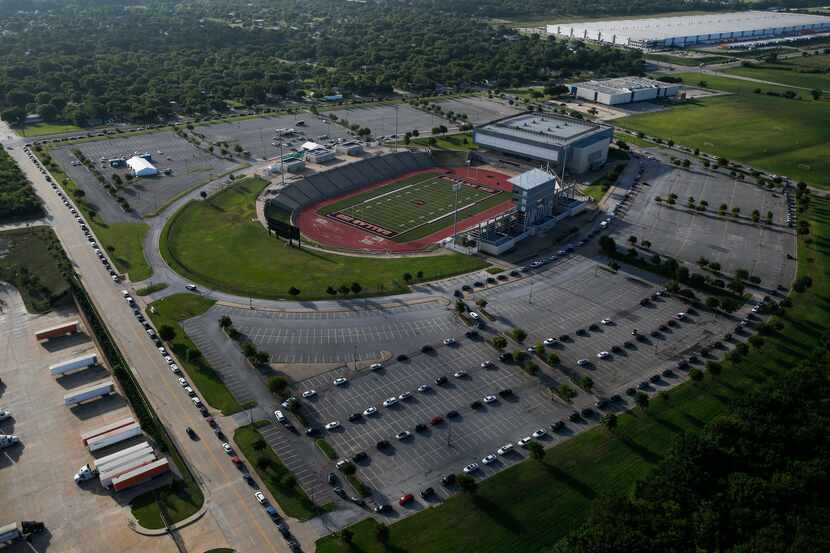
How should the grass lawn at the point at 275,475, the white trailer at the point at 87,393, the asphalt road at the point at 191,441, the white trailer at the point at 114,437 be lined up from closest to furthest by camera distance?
the asphalt road at the point at 191,441 < the grass lawn at the point at 275,475 < the white trailer at the point at 114,437 < the white trailer at the point at 87,393

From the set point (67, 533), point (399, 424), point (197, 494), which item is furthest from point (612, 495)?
point (67, 533)

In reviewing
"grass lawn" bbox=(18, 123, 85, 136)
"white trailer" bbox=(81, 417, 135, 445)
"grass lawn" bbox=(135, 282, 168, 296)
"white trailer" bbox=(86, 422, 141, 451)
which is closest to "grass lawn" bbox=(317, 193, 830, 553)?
"white trailer" bbox=(86, 422, 141, 451)

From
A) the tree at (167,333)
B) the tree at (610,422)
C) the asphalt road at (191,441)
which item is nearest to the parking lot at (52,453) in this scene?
the asphalt road at (191,441)

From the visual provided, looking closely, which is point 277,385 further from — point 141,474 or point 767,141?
point 767,141

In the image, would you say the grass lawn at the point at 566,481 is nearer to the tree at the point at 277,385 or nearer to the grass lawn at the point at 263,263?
the tree at the point at 277,385

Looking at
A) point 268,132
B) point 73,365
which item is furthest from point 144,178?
point 73,365

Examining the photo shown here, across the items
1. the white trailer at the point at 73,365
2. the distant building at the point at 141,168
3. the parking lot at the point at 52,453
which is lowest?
the parking lot at the point at 52,453

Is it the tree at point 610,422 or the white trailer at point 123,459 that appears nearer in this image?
the white trailer at point 123,459

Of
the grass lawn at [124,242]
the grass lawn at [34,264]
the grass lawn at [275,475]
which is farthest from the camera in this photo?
the grass lawn at [124,242]
